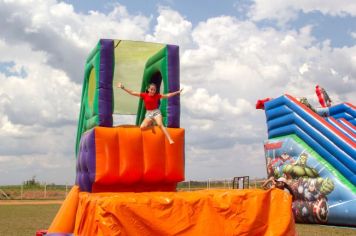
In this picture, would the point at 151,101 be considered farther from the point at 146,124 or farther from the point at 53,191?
the point at 53,191

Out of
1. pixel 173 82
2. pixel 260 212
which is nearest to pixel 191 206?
pixel 260 212

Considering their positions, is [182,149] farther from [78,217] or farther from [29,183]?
[29,183]

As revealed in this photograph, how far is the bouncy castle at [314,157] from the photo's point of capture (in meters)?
9.46

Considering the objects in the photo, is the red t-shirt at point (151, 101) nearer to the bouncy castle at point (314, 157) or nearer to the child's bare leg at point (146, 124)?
the child's bare leg at point (146, 124)

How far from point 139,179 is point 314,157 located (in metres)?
5.38

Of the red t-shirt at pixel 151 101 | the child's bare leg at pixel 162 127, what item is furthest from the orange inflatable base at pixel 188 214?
the red t-shirt at pixel 151 101

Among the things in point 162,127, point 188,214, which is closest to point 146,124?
point 162,127

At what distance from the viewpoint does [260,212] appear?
4.97 m

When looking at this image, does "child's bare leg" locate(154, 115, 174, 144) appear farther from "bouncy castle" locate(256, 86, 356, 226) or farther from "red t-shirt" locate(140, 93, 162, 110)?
"bouncy castle" locate(256, 86, 356, 226)

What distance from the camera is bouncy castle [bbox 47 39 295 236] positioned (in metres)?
4.54

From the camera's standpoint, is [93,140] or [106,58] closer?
[93,140]

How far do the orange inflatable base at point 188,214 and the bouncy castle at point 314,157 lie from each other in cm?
395

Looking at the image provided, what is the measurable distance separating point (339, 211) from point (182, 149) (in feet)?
15.2

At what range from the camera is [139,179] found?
614 cm
